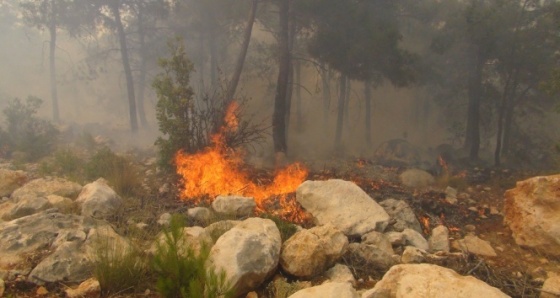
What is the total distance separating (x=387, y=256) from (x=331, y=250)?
0.79m

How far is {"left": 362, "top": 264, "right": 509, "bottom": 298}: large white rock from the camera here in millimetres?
3064

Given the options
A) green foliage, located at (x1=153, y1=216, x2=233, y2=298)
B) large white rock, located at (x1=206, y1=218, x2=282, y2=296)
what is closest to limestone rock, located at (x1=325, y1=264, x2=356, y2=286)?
large white rock, located at (x1=206, y1=218, x2=282, y2=296)

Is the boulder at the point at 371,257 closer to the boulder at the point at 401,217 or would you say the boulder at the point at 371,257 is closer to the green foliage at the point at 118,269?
the boulder at the point at 401,217

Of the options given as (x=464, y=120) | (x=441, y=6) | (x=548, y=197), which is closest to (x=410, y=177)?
(x=548, y=197)

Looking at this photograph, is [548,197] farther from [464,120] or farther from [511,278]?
[464,120]

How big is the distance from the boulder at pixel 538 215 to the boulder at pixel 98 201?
19.6 ft

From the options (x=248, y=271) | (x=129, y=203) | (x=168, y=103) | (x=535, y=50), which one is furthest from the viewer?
(x=535, y=50)

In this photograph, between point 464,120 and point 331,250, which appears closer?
point 331,250

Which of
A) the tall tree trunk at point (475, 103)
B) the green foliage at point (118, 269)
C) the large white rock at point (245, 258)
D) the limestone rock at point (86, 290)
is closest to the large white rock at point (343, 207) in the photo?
the large white rock at point (245, 258)

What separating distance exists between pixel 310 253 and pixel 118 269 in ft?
5.91

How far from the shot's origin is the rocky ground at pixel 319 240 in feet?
11.8

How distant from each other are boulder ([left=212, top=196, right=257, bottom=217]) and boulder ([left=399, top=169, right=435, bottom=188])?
20.4 ft

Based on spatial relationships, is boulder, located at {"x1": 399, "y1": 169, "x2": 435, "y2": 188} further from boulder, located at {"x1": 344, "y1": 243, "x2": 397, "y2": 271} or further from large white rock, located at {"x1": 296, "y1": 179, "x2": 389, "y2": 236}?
boulder, located at {"x1": 344, "y1": 243, "x2": 397, "y2": 271}

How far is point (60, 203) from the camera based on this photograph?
18.2 ft
